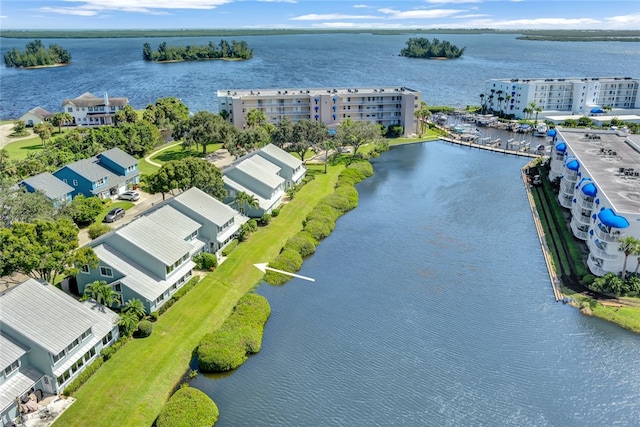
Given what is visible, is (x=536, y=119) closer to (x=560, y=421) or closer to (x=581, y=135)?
(x=581, y=135)

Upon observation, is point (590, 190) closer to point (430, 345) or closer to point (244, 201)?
point (430, 345)

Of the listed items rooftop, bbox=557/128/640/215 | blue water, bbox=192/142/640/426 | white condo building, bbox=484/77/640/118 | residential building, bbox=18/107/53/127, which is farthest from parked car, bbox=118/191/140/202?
white condo building, bbox=484/77/640/118

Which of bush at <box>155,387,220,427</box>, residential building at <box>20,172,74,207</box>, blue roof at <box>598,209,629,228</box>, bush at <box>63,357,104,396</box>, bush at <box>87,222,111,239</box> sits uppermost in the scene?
blue roof at <box>598,209,629,228</box>

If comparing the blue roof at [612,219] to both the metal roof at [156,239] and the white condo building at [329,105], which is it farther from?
the white condo building at [329,105]

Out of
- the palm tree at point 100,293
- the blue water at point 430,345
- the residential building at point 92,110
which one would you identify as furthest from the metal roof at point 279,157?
the residential building at point 92,110

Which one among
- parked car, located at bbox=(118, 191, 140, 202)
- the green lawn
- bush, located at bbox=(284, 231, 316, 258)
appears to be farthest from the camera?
parked car, located at bbox=(118, 191, 140, 202)

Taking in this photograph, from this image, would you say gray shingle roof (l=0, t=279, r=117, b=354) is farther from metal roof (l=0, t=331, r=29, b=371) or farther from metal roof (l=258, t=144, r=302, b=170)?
metal roof (l=258, t=144, r=302, b=170)

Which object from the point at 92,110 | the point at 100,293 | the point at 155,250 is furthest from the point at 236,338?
the point at 92,110
